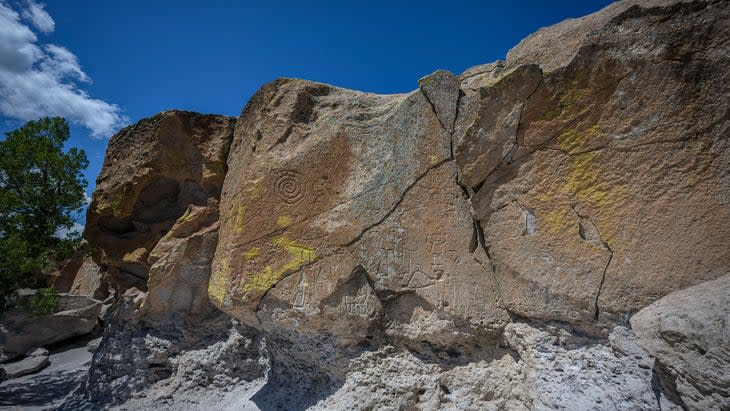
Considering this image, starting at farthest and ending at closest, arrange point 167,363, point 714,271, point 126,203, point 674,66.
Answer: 1. point 126,203
2. point 167,363
3. point 674,66
4. point 714,271

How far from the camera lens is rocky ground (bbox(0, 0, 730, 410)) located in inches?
92.7

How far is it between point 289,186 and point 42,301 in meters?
4.64

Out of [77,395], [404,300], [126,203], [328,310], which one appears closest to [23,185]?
[126,203]

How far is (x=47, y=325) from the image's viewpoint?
730cm

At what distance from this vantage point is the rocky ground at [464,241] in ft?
7.73

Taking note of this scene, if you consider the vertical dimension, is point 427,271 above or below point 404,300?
above

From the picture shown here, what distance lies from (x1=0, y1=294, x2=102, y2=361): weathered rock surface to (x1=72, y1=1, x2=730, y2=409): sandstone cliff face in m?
3.97

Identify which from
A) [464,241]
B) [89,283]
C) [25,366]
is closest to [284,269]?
[464,241]

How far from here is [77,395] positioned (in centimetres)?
462

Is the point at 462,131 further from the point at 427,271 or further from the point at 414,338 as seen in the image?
the point at 414,338

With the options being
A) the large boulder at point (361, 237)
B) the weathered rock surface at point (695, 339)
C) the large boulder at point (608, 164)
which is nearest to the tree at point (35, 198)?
the large boulder at point (361, 237)

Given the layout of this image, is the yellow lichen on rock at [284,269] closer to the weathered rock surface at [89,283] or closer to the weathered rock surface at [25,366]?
the weathered rock surface at [25,366]

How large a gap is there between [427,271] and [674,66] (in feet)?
7.71

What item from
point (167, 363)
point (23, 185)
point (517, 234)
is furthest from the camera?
point (23, 185)
